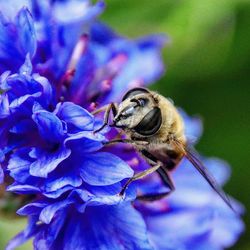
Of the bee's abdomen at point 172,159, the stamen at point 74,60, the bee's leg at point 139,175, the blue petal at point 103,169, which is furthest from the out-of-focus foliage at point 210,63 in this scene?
the blue petal at point 103,169

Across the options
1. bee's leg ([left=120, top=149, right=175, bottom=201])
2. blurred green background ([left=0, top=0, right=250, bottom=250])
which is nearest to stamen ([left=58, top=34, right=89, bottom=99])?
bee's leg ([left=120, top=149, right=175, bottom=201])

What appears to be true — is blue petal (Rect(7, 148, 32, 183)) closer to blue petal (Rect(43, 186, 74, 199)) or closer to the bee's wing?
blue petal (Rect(43, 186, 74, 199))

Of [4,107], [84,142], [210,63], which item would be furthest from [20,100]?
[210,63]

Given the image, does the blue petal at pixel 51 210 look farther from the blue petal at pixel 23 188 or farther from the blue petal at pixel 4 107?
the blue petal at pixel 4 107

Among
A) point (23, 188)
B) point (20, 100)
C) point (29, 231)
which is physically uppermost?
point (20, 100)

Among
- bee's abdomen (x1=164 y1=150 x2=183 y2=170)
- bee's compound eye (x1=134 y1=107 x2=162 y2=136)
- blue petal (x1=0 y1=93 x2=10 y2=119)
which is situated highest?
bee's compound eye (x1=134 y1=107 x2=162 y2=136)

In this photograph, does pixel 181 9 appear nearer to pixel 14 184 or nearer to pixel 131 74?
pixel 131 74

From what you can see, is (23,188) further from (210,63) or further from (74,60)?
(210,63)
